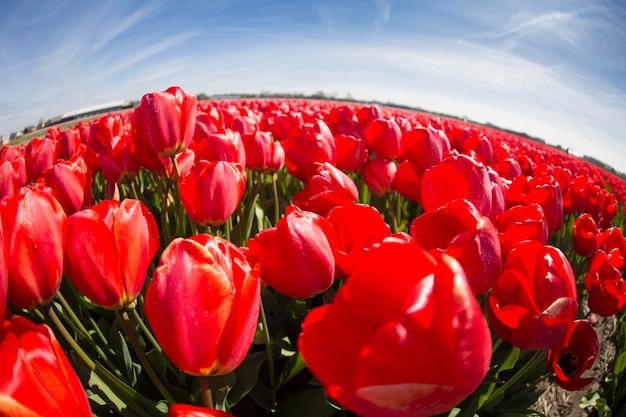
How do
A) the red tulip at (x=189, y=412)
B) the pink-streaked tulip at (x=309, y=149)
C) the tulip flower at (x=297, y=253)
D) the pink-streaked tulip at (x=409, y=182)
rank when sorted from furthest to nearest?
the pink-streaked tulip at (x=309, y=149) → the pink-streaked tulip at (x=409, y=182) → the tulip flower at (x=297, y=253) → the red tulip at (x=189, y=412)

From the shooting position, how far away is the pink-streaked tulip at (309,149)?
1.63 m

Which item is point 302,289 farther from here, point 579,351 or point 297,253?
point 579,351

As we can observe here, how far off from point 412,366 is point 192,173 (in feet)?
3.11

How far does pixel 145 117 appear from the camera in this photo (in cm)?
135

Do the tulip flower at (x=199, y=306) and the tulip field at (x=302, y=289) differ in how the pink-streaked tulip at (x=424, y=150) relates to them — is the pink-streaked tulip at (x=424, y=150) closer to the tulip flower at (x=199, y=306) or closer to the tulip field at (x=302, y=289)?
the tulip field at (x=302, y=289)

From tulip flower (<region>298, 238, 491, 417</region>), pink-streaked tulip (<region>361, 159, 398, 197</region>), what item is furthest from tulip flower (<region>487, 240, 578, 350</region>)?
pink-streaked tulip (<region>361, 159, 398, 197</region>)

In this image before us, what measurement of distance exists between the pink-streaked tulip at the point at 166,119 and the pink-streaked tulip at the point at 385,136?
34.7 inches

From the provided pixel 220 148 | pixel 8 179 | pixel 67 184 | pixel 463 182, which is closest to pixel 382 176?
pixel 220 148

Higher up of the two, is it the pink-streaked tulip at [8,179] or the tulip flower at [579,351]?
the pink-streaked tulip at [8,179]

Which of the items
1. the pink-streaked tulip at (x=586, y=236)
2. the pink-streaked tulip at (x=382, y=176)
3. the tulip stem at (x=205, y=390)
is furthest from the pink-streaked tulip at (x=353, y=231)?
the pink-streaked tulip at (x=586, y=236)

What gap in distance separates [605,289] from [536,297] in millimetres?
→ 689

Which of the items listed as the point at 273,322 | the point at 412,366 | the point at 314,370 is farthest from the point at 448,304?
the point at 273,322

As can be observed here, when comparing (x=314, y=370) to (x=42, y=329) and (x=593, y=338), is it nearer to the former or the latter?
(x=42, y=329)

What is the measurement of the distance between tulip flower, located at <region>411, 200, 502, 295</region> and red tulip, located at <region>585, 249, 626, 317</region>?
0.75m
